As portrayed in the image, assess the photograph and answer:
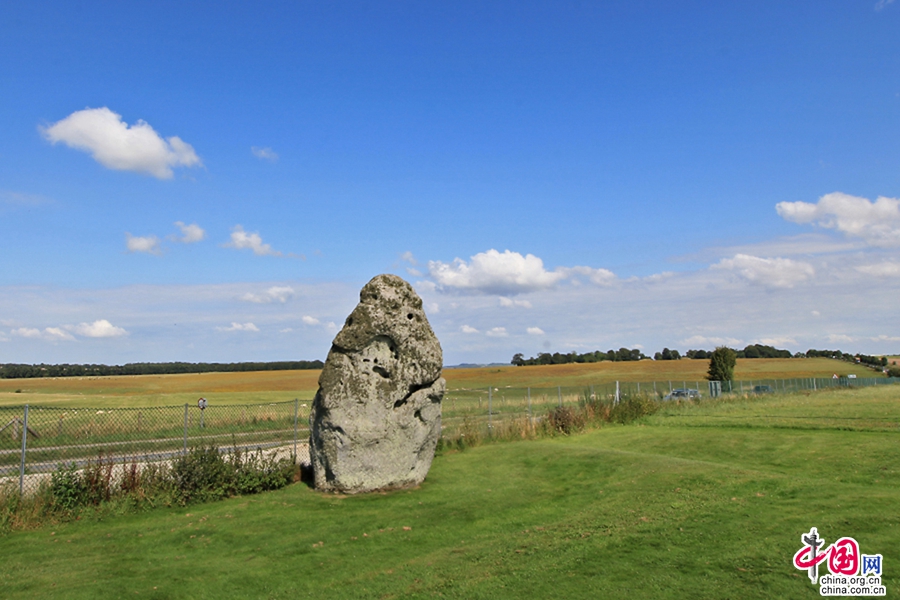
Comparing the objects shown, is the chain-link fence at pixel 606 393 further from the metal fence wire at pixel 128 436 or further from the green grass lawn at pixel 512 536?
the green grass lawn at pixel 512 536

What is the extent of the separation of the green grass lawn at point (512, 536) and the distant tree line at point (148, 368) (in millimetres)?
97996

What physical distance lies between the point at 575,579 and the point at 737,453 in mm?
9723

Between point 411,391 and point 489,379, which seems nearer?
point 411,391

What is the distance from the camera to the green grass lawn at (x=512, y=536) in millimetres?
6719

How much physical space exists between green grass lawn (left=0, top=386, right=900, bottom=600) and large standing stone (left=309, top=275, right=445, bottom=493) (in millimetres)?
570

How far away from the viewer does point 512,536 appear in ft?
28.8

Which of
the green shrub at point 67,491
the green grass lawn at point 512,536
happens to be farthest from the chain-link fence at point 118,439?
the green grass lawn at point 512,536

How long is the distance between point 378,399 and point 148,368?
11743cm

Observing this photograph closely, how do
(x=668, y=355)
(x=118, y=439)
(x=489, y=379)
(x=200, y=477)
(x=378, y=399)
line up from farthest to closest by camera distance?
1. (x=668, y=355)
2. (x=489, y=379)
3. (x=118, y=439)
4. (x=378, y=399)
5. (x=200, y=477)

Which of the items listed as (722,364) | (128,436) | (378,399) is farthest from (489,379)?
(378,399)
